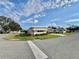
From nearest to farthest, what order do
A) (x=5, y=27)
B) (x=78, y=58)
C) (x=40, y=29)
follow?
(x=78, y=58) → (x=40, y=29) → (x=5, y=27)

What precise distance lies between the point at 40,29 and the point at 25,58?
98.6 metres

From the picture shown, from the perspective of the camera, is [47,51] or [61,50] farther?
[61,50]

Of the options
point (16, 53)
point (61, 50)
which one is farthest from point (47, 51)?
point (16, 53)

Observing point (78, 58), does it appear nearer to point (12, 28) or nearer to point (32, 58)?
point (32, 58)

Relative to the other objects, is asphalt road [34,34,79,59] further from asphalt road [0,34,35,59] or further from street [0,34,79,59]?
asphalt road [0,34,35,59]

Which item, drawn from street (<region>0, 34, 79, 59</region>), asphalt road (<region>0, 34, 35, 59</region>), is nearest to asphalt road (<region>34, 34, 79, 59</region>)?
street (<region>0, 34, 79, 59</region>)

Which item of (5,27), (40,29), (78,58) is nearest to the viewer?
(78,58)

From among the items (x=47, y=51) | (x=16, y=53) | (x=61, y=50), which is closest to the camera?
(x=16, y=53)

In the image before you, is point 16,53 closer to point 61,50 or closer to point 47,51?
point 47,51

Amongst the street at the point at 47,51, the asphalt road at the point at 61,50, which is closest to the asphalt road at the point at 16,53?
the street at the point at 47,51

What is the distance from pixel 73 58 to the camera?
12570 millimetres

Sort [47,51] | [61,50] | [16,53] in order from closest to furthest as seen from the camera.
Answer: [16,53] < [47,51] < [61,50]

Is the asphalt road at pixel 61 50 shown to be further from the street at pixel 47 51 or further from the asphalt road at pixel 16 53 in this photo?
the asphalt road at pixel 16 53

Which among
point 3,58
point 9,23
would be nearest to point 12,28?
point 9,23
